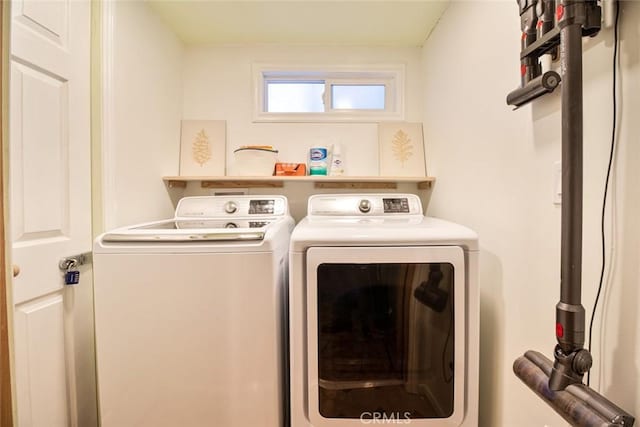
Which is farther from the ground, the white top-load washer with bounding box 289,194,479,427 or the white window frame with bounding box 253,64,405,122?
the white window frame with bounding box 253,64,405,122

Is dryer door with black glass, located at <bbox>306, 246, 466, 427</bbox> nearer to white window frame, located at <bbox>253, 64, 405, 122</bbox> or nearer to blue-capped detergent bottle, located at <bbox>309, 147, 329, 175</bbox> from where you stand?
blue-capped detergent bottle, located at <bbox>309, 147, 329, 175</bbox>

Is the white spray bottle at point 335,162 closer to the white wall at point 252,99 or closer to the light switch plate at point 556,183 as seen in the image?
the white wall at point 252,99

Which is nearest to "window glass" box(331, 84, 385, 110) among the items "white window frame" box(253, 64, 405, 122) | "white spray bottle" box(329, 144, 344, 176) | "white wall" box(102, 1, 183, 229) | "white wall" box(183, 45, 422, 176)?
"white window frame" box(253, 64, 405, 122)

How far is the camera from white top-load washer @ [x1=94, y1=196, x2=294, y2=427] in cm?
108

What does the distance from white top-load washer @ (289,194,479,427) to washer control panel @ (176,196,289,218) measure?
2.58ft

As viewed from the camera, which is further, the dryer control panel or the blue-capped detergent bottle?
the blue-capped detergent bottle

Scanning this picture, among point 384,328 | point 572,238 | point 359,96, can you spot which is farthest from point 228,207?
point 572,238

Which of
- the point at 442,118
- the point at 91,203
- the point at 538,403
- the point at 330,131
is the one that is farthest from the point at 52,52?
the point at 538,403

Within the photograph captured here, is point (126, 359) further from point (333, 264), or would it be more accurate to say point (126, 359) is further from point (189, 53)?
point (189, 53)

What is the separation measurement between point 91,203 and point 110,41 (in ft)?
2.53

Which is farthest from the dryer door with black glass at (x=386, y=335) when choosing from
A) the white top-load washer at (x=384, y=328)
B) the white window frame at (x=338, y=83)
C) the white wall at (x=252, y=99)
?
the white window frame at (x=338, y=83)

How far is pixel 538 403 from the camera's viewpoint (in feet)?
3.07

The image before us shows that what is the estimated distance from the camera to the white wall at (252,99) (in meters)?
2.13

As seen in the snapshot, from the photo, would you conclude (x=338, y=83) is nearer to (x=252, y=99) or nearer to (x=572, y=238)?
(x=252, y=99)
